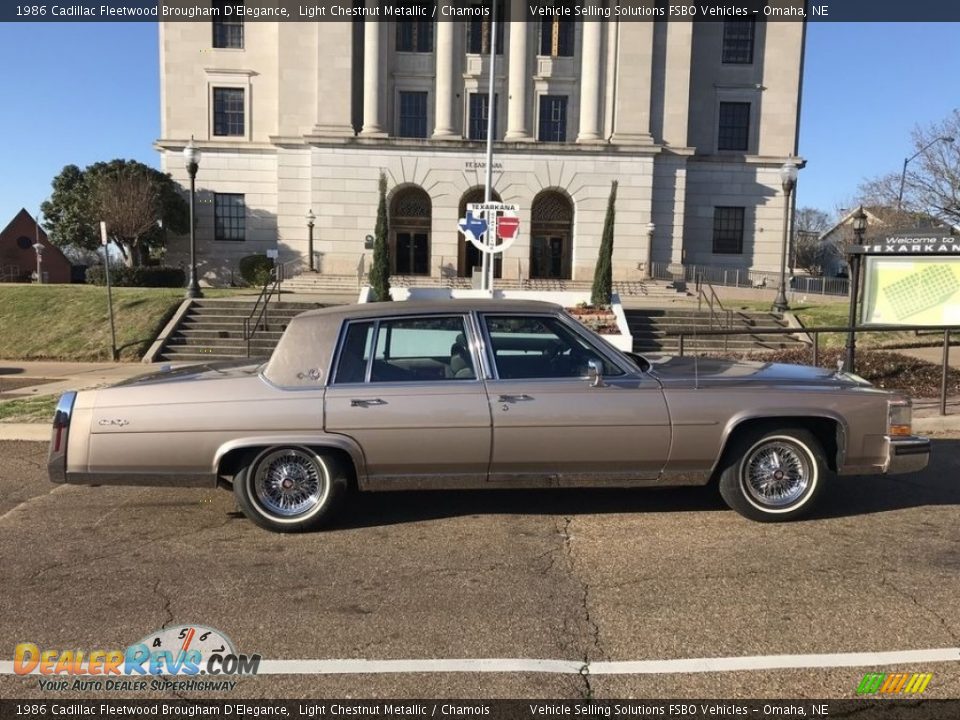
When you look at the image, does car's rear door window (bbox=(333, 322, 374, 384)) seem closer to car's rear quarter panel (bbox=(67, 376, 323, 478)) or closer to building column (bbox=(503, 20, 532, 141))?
car's rear quarter panel (bbox=(67, 376, 323, 478))

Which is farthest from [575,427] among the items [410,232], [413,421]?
[410,232]

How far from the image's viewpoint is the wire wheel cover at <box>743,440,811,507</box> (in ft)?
17.1

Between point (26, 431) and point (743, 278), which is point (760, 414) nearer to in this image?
point (26, 431)

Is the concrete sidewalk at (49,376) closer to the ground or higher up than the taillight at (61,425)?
closer to the ground

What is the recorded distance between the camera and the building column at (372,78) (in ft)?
115

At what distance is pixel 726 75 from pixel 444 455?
38.6 meters

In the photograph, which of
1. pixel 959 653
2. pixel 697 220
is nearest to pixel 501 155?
pixel 697 220

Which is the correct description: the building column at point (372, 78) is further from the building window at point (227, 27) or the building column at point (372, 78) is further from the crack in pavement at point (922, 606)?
the crack in pavement at point (922, 606)

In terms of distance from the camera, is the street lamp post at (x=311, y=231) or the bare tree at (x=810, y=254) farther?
the bare tree at (x=810, y=254)

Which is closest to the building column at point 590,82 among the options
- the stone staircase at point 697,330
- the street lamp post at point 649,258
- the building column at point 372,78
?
the street lamp post at point 649,258

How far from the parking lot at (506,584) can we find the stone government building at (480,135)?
1177 inches

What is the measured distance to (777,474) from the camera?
17.2 ft

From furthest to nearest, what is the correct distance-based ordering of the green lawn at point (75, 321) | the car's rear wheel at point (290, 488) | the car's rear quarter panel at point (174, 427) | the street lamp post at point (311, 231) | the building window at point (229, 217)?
the building window at point (229, 217), the street lamp post at point (311, 231), the green lawn at point (75, 321), the car's rear wheel at point (290, 488), the car's rear quarter panel at point (174, 427)

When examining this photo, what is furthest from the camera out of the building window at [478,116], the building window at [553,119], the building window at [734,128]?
the building window at [734,128]
